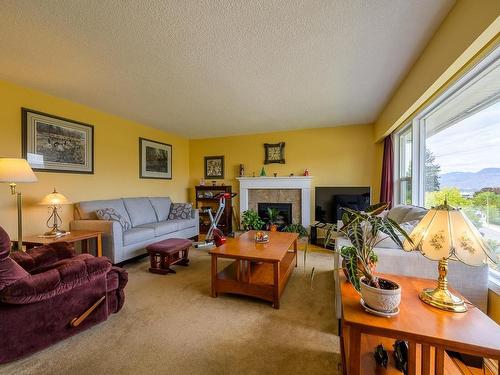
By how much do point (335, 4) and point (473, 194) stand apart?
1.84 metres

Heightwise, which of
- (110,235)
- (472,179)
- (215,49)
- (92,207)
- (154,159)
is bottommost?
(110,235)

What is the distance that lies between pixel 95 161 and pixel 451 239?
181 inches

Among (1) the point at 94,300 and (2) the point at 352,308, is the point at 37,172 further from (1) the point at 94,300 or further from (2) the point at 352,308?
(2) the point at 352,308

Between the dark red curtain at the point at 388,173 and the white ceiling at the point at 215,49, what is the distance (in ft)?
2.92

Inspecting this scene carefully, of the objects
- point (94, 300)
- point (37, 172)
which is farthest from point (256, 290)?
point (37, 172)

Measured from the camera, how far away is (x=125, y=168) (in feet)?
14.4

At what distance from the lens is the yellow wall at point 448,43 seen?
4.41 feet

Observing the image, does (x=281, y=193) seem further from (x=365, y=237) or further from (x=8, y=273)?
(x=8, y=273)

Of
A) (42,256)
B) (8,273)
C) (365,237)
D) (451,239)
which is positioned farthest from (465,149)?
(42,256)

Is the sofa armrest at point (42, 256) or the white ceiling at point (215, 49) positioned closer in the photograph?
the white ceiling at point (215, 49)

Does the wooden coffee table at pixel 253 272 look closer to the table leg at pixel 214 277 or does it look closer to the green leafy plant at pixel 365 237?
the table leg at pixel 214 277

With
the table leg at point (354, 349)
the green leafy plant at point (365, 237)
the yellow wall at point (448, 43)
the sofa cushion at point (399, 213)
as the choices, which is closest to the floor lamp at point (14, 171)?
the green leafy plant at point (365, 237)

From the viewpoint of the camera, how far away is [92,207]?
138 inches

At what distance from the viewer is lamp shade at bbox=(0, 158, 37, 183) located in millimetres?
2197
